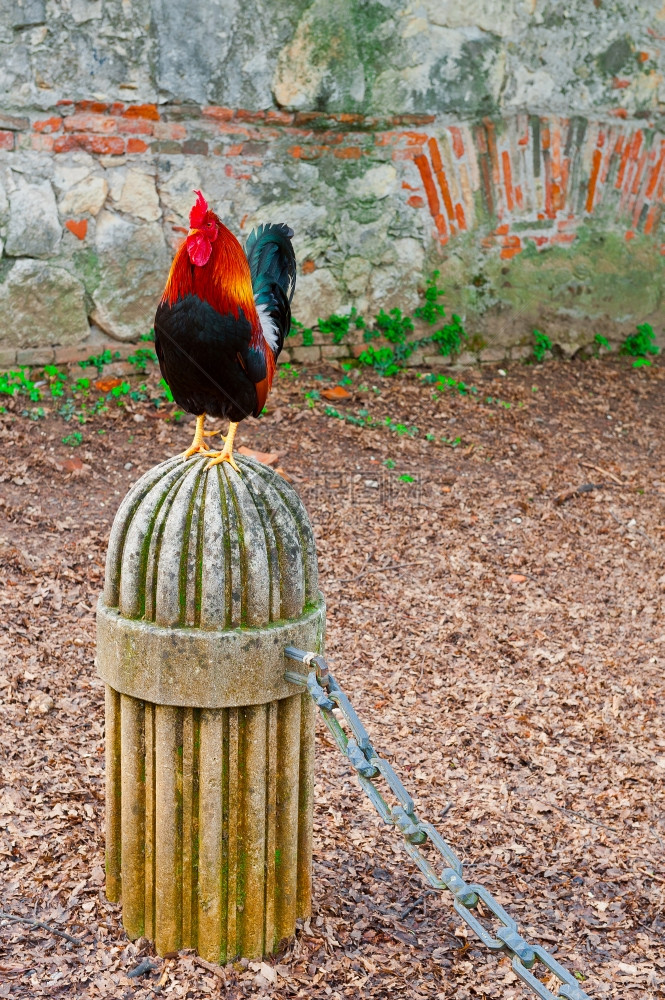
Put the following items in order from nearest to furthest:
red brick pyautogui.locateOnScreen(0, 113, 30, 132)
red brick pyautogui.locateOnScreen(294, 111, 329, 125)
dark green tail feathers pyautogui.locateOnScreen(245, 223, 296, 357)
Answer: dark green tail feathers pyautogui.locateOnScreen(245, 223, 296, 357)
red brick pyautogui.locateOnScreen(0, 113, 30, 132)
red brick pyautogui.locateOnScreen(294, 111, 329, 125)

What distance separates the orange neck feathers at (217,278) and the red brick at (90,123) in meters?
3.22

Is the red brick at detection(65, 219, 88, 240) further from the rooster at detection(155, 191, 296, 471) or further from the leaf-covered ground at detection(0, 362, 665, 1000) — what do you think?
the rooster at detection(155, 191, 296, 471)

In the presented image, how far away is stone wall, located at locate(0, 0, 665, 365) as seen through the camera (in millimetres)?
5547

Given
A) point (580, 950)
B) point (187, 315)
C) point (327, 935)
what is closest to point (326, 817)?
point (327, 935)

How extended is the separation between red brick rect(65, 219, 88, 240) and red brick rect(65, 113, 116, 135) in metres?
0.48

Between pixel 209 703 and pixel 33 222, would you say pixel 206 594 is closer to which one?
pixel 209 703

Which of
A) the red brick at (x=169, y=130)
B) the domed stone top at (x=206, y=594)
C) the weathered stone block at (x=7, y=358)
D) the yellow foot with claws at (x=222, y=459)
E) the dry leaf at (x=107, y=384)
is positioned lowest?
the dry leaf at (x=107, y=384)

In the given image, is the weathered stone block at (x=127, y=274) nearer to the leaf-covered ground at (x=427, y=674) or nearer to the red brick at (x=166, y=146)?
the red brick at (x=166, y=146)

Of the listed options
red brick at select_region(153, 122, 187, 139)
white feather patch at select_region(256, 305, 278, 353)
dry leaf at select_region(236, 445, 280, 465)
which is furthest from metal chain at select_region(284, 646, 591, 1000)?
red brick at select_region(153, 122, 187, 139)

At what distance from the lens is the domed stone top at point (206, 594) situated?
7.32 feet

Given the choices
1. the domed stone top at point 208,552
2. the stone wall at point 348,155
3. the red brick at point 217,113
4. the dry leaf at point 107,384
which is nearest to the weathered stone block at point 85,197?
the stone wall at point 348,155

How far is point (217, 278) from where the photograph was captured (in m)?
2.75

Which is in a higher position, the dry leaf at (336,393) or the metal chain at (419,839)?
the metal chain at (419,839)

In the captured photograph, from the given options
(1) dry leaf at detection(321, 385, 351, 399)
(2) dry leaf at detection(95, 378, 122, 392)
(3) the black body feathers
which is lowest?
(1) dry leaf at detection(321, 385, 351, 399)
